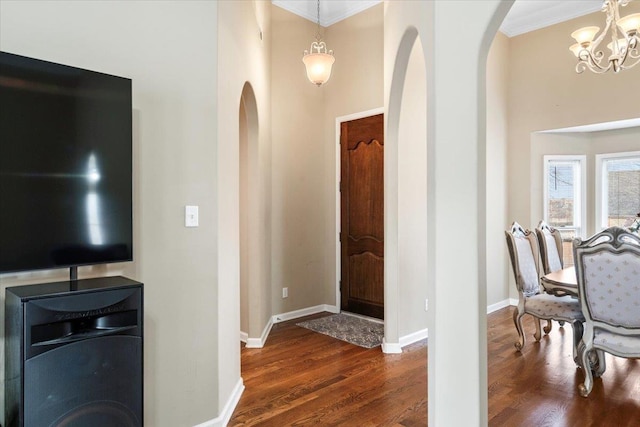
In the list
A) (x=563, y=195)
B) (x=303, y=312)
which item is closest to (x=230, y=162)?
(x=303, y=312)

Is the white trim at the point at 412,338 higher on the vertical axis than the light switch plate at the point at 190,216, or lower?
lower

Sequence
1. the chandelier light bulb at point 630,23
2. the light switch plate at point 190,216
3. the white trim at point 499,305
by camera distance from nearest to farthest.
→ the light switch plate at point 190,216
the chandelier light bulb at point 630,23
the white trim at point 499,305

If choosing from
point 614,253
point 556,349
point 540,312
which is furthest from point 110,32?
point 556,349

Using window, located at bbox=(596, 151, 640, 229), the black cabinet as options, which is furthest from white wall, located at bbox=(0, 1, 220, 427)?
window, located at bbox=(596, 151, 640, 229)

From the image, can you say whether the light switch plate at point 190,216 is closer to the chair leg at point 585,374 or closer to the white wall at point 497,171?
the chair leg at point 585,374

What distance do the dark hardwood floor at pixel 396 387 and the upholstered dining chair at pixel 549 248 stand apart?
2.60 feet

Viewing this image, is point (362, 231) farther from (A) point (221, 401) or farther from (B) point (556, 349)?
(A) point (221, 401)

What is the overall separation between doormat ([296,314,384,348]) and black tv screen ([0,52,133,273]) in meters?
2.86

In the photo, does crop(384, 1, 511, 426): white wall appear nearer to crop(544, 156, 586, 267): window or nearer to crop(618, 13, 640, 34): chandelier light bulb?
crop(618, 13, 640, 34): chandelier light bulb

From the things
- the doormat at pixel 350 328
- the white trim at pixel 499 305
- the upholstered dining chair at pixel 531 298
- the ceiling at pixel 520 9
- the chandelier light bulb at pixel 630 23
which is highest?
the ceiling at pixel 520 9

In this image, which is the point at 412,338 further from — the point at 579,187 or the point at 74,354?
the point at 579,187

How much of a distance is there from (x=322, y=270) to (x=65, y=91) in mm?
4028

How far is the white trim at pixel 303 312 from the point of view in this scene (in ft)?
15.7

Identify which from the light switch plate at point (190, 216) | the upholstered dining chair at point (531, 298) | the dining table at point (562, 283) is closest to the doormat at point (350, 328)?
the upholstered dining chair at point (531, 298)
